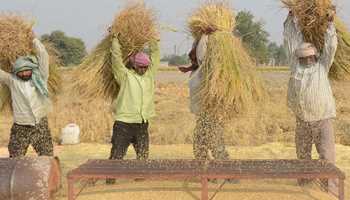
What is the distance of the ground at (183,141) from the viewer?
5.60 m

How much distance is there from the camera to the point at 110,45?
6.33 m

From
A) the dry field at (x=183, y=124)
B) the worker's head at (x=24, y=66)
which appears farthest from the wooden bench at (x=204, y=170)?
the dry field at (x=183, y=124)

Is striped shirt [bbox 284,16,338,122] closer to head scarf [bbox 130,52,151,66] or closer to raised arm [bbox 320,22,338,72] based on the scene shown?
raised arm [bbox 320,22,338,72]

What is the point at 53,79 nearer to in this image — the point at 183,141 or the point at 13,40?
the point at 13,40

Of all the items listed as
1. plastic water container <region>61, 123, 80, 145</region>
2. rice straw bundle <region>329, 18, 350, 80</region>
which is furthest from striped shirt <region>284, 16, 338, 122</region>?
plastic water container <region>61, 123, 80, 145</region>

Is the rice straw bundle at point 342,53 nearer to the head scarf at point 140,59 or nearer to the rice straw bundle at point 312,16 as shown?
the rice straw bundle at point 312,16

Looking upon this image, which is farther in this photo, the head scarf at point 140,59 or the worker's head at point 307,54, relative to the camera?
the head scarf at point 140,59

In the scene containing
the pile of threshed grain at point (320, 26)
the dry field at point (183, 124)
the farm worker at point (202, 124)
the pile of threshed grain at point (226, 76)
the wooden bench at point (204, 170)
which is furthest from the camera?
the dry field at point (183, 124)

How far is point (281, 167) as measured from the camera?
5227 millimetres

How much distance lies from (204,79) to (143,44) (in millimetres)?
890

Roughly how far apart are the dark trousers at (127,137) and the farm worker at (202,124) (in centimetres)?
57

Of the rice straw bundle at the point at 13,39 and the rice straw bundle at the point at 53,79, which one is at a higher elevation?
the rice straw bundle at the point at 13,39

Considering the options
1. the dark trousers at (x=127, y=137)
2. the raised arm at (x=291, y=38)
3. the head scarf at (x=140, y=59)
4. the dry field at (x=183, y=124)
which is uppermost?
the raised arm at (x=291, y=38)

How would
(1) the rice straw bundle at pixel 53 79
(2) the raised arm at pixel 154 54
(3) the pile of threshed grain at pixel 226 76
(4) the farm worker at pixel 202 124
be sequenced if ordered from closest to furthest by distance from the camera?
(3) the pile of threshed grain at pixel 226 76 → (4) the farm worker at pixel 202 124 → (2) the raised arm at pixel 154 54 → (1) the rice straw bundle at pixel 53 79
